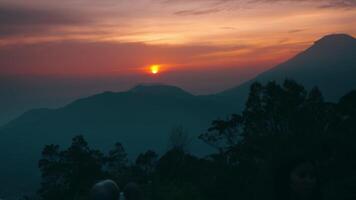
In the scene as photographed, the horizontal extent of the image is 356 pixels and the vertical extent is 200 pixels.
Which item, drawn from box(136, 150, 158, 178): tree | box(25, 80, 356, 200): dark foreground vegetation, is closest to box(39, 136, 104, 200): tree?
box(25, 80, 356, 200): dark foreground vegetation

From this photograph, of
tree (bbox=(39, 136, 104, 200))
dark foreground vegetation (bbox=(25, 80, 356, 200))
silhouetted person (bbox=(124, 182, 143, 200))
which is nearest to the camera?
dark foreground vegetation (bbox=(25, 80, 356, 200))

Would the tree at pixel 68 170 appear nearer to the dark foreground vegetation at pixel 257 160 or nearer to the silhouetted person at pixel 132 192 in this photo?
the dark foreground vegetation at pixel 257 160

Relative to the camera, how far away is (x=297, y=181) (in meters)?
3.82

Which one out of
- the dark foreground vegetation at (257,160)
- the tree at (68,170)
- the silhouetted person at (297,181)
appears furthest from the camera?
the tree at (68,170)

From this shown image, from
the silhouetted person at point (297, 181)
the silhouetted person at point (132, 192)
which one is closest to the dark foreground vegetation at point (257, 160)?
the silhouetted person at point (297, 181)

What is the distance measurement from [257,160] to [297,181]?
16.8 meters

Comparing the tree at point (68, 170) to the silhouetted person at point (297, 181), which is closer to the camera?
the silhouetted person at point (297, 181)

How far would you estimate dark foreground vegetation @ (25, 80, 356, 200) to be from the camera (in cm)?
405

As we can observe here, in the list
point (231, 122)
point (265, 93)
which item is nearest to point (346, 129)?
point (265, 93)

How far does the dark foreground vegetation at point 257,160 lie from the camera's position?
13.3ft

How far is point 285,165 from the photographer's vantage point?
3.87 metres

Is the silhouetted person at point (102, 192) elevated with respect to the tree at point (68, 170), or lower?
lower

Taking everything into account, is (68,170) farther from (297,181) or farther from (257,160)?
(297,181)

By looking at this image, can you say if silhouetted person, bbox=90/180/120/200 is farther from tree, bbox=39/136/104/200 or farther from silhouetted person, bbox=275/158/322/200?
tree, bbox=39/136/104/200
